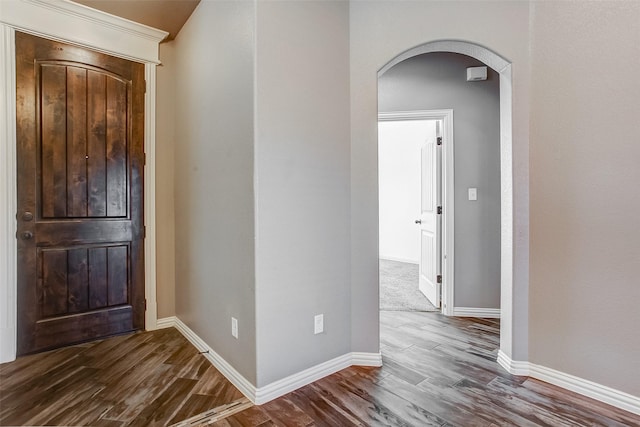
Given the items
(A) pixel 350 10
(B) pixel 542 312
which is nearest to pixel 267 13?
(A) pixel 350 10

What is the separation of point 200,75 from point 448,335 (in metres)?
2.80

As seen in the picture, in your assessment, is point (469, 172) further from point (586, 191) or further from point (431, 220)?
point (586, 191)

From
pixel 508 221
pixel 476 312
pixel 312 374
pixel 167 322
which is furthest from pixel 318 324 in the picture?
pixel 476 312

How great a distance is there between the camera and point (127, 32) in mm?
2658

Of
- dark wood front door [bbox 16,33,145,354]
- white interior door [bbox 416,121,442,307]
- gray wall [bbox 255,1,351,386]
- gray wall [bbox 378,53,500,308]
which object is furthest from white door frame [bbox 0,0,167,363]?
white interior door [bbox 416,121,442,307]

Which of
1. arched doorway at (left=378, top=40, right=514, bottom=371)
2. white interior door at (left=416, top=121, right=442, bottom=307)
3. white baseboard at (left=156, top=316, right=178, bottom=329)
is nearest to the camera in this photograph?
arched doorway at (left=378, top=40, right=514, bottom=371)

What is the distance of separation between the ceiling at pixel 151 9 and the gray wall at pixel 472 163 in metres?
1.94

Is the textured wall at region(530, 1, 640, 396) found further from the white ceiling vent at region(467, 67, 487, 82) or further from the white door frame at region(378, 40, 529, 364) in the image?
the white ceiling vent at region(467, 67, 487, 82)

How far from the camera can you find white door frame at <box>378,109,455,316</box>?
3.11 meters

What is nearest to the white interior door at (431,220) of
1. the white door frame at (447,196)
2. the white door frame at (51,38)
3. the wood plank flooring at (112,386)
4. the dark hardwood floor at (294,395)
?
the white door frame at (447,196)

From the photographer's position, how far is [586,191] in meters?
1.82

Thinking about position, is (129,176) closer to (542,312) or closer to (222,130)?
(222,130)

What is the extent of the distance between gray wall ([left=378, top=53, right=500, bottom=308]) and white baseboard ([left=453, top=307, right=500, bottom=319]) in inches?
1.5

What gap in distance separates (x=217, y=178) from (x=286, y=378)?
131cm
